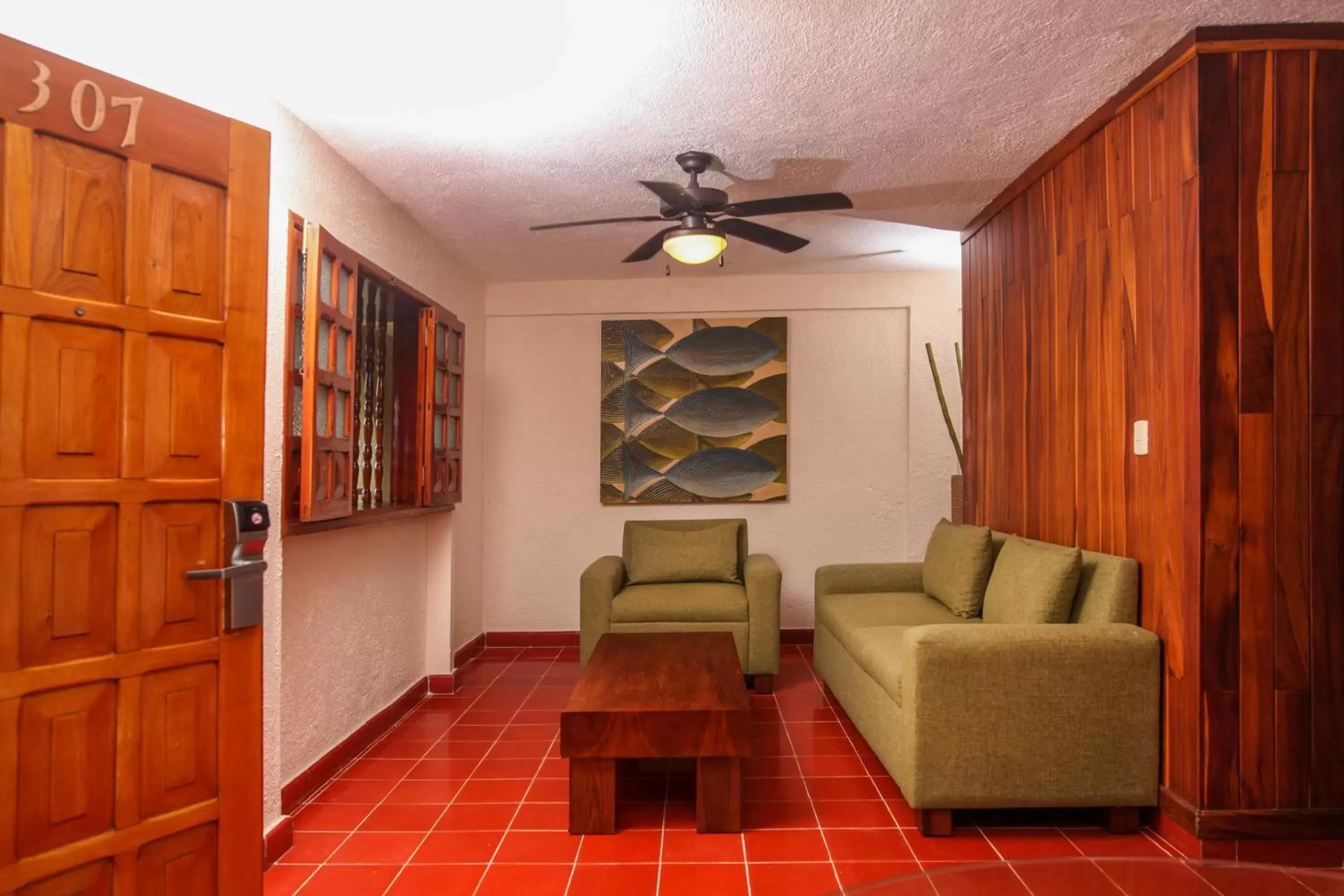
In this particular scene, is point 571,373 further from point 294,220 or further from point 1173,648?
point 1173,648

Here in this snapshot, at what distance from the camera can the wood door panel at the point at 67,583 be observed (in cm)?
149

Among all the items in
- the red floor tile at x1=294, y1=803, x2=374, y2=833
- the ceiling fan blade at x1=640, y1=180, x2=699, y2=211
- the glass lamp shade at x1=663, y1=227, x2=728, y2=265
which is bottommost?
the red floor tile at x1=294, y1=803, x2=374, y2=833

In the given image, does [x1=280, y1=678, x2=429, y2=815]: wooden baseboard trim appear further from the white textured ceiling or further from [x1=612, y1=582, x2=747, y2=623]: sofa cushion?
the white textured ceiling

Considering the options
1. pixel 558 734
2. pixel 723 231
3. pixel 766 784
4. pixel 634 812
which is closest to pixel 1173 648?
pixel 766 784

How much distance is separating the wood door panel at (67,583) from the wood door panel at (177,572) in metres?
0.06

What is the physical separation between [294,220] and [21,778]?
72.1 inches

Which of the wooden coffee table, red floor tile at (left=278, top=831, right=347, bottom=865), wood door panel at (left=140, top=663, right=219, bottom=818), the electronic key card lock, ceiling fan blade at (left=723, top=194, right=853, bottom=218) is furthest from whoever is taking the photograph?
ceiling fan blade at (left=723, top=194, right=853, bottom=218)

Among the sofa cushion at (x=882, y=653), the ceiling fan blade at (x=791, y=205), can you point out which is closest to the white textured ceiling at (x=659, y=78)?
the ceiling fan blade at (x=791, y=205)

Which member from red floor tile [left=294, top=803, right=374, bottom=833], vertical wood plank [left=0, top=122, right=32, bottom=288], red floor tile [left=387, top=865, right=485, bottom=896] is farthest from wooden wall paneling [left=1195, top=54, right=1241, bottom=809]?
vertical wood plank [left=0, top=122, right=32, bottom=288]

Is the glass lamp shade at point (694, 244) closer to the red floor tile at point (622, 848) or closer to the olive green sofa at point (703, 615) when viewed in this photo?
the olive green sofa at point (703, 615)

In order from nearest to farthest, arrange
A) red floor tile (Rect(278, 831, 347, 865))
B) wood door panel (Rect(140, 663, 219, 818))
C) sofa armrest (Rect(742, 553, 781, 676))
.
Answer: wood door panel (Rect(140, 663, 219, 818))
red floor tile (Rect(278, 831, 347, 865))
sofa armrest (Rect(742, 553, 781, 676))

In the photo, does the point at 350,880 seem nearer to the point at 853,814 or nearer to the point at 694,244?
the point at 853,814

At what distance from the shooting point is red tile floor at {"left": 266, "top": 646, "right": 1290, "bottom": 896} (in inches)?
89.3

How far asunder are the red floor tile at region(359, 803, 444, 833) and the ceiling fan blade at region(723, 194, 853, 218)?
2483 mm
